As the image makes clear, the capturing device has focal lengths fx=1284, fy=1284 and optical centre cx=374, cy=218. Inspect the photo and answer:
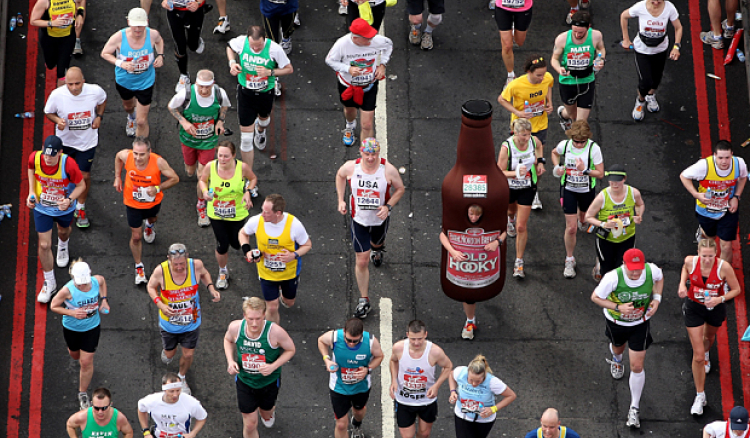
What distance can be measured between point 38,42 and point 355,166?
22.5 ft

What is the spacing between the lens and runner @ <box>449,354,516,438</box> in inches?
564

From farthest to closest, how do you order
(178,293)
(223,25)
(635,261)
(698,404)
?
(223,25), (698,404), (178,293), (635,261)

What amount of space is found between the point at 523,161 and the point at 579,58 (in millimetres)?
2284

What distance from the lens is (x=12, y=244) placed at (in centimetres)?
1825

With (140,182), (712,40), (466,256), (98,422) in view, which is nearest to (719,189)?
(466,256)

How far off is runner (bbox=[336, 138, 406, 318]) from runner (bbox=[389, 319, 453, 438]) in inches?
87.6

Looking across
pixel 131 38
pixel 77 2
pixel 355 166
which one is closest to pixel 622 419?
pixel 355 166

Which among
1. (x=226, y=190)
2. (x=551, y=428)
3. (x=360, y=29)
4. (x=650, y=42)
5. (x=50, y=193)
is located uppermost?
(x=360, y=29)

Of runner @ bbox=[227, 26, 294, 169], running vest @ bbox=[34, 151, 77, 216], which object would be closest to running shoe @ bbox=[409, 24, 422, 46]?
runner @ bbox=[227, 26, 294, 169]

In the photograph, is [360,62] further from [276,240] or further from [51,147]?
[51,147]

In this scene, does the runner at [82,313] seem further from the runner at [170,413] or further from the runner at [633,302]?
the runner at [633,302]

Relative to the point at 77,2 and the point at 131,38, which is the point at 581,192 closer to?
the point at 131,38

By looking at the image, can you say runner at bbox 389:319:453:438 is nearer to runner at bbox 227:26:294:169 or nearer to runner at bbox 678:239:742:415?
runner at bbox 678:239:742:415

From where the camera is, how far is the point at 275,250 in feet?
52.0
